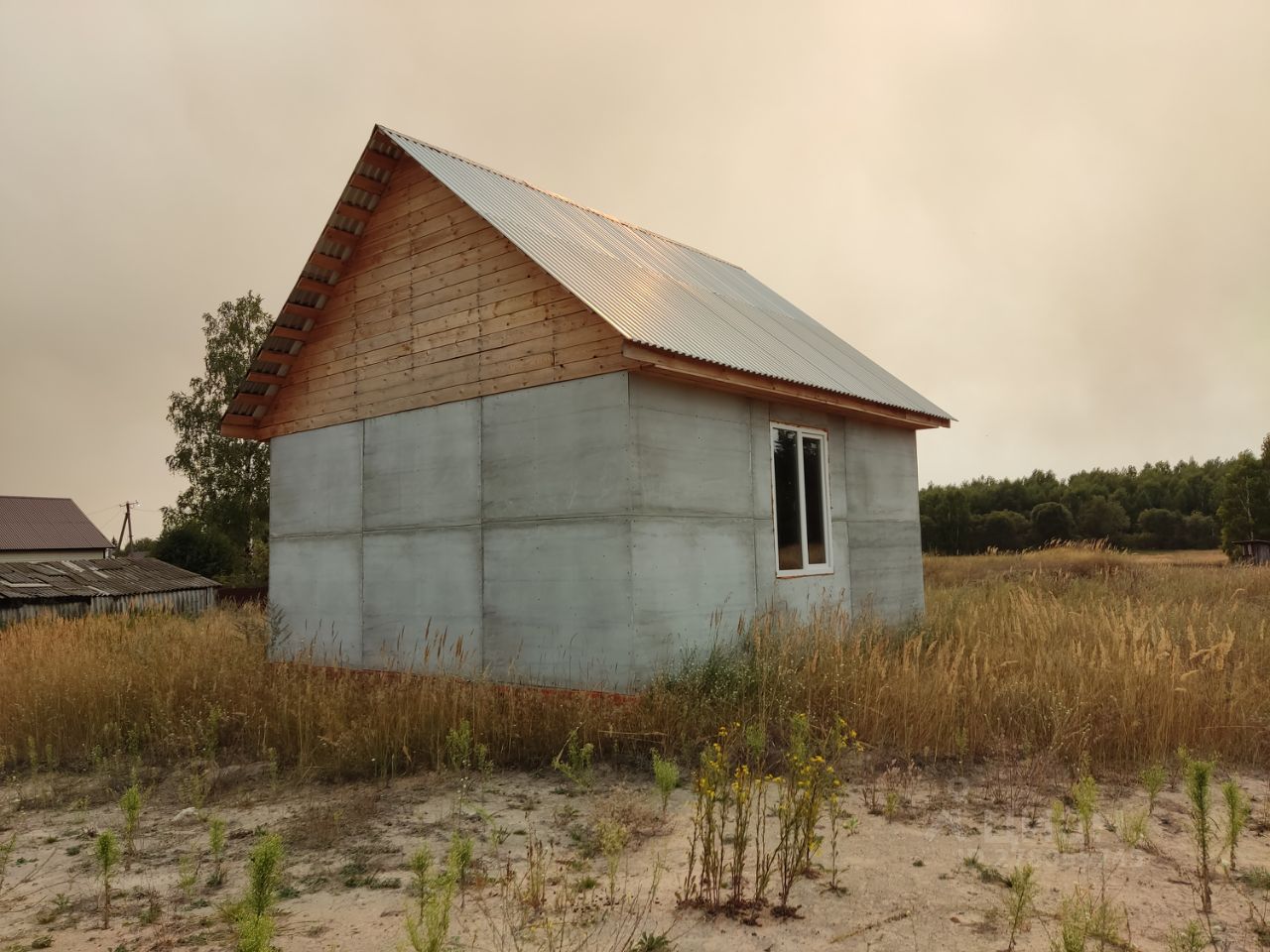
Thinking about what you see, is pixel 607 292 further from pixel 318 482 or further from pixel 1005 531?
pixel 1005 531

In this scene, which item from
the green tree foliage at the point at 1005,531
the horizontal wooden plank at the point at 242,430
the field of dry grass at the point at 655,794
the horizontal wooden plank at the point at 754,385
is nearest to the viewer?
the field of dry grass at the point at 655,794

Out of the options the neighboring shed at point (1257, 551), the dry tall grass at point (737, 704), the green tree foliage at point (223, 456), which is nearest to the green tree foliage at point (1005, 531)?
the neighboring shed at point (1257, 551)

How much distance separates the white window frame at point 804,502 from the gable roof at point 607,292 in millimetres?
599

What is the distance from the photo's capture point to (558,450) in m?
8.41

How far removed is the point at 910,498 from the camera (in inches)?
487

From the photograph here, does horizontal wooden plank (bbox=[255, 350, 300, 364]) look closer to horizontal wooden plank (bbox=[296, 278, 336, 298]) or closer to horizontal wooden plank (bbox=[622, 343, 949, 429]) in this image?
horizontal wooden plank (bbox=[296, 278, 336, 298])

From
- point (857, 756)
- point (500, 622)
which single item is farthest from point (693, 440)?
point (857, 756)

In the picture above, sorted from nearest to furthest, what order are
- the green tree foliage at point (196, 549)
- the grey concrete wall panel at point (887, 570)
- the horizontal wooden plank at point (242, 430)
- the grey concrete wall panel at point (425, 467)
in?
the grey concrete wall panel at point (425, 467)
the grey concrete wall panel at point (887, 570)
the horizontal wooden plank at point (242, 430)
the green tree foliage at point (196, 549)

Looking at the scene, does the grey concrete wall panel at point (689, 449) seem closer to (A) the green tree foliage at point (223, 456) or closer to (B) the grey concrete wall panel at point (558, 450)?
(B) the grey concrete wall panel at point (558, 450)

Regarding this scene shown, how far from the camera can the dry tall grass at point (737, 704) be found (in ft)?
22.8

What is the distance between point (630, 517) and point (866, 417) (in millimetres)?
4960

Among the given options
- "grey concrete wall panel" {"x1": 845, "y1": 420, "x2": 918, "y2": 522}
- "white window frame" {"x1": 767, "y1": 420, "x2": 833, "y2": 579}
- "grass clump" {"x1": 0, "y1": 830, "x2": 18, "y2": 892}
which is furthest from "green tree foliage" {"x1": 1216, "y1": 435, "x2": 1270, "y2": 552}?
"grass clump" {"x1": 0, "y1": 830, "x2": 18, "y2": 892}

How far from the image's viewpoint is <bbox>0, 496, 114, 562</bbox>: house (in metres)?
41.5

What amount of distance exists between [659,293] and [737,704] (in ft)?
16.5
